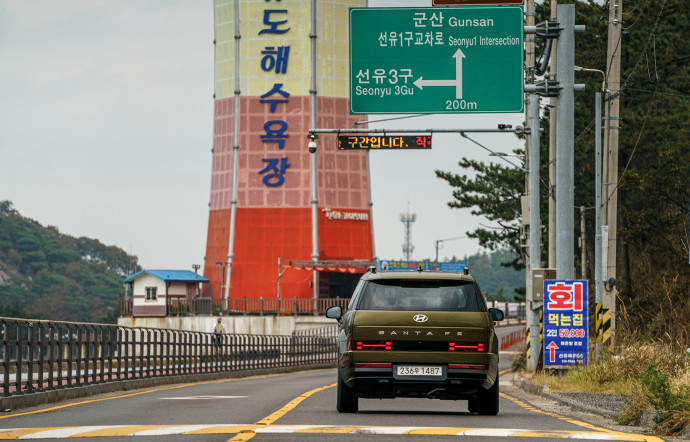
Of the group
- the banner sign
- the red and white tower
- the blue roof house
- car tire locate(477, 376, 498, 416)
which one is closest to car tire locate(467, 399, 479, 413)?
car tire locate(477, 376, 498, 416)

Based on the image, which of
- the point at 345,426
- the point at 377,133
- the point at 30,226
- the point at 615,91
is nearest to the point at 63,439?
the point at 345,426

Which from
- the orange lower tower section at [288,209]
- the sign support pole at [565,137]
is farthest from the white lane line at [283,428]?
the orange lower tower section at [288,209]

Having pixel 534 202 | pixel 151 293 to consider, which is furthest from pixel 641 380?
pixel 151 293

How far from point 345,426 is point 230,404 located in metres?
5.33

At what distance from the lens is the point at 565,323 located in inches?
977

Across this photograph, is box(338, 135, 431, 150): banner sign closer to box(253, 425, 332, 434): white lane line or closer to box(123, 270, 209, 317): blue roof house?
box(253, 425, 332, 434): white lane line

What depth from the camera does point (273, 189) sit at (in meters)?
78.2

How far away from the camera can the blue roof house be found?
83.5 meters

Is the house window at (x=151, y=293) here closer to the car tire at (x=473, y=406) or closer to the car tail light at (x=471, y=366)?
the car tire at (x=473, y=406)

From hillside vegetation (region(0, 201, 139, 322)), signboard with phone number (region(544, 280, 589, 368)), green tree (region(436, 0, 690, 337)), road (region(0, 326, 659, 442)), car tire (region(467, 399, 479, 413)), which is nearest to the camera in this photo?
road (region(0, 326, 659, 442))

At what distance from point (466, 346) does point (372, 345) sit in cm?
119

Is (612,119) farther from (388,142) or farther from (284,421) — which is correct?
(284,421)

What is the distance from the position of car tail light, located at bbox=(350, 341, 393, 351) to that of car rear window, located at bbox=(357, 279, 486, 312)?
47 centimetres

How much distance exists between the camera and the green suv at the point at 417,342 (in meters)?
15.9
